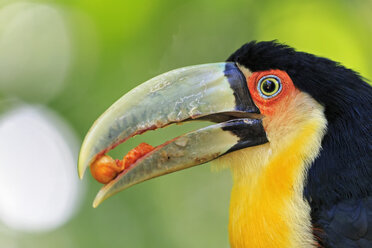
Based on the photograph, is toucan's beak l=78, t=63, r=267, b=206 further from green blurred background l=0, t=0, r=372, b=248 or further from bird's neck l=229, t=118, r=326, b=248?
green blurred background l=0, t=0, r=372, b=248

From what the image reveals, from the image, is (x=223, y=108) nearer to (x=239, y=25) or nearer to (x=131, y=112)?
(x=131, y=112)

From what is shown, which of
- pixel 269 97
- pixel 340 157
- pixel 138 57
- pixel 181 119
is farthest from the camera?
pixel 138 57

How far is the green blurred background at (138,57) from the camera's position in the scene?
21.8 ft

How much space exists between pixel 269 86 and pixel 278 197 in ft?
2.32

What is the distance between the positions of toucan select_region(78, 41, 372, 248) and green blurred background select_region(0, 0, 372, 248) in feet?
10.2

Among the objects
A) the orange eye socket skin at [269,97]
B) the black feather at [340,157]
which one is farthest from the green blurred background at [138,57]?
the black feather at [340,157]

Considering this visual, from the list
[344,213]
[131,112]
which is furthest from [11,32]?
Answer: [344,213]

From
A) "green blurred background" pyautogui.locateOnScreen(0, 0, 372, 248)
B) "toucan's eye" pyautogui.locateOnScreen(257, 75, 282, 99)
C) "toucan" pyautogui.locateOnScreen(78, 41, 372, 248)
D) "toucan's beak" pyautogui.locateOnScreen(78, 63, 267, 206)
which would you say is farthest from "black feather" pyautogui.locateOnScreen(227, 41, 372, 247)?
"green blurred background" pyautogui.locateOnScreen(0, 0, 372, 248)

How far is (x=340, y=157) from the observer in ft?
9.65

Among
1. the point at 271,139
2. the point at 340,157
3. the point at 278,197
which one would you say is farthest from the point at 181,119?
the point at 340,157

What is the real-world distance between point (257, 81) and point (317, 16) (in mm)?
3876

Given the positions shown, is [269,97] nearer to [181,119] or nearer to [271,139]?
[271,139]

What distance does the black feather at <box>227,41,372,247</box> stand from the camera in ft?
9.32

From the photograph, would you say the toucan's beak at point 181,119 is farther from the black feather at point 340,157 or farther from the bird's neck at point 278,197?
the black feather at point 340,157
